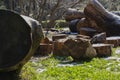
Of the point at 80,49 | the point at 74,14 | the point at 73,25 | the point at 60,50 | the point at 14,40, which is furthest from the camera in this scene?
the point at 74,14

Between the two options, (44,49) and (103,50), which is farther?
(44,49)

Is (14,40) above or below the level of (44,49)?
above

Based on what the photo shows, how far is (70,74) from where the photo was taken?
594cm

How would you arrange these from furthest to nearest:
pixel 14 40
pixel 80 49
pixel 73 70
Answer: pixel 80 49 < pixel 73 70 < pixel 14 40

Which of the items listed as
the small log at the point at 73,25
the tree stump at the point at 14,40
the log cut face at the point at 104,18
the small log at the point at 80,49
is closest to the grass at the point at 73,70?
the small log at the point at 80,49

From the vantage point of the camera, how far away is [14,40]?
4.27 metres

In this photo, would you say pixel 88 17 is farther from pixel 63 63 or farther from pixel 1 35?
pixel 1 35

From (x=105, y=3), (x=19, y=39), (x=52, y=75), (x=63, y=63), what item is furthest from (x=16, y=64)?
(x=105, y=3)

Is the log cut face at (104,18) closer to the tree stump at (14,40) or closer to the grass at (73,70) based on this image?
the grass at (73,70)

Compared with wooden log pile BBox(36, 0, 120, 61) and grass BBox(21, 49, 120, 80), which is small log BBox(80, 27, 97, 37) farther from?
grass BBox(21, 49, 120, 80)

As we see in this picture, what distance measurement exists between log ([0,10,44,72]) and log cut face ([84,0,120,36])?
7590 millimetres

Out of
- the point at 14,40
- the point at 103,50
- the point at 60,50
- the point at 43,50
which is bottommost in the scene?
the point at 43,50

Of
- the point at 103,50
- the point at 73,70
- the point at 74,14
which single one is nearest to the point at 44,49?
the point at 103,50

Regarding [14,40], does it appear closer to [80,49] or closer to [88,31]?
[80,49]
